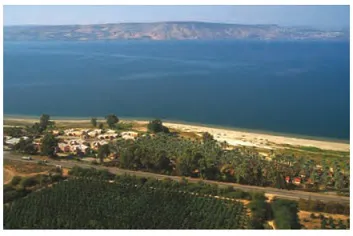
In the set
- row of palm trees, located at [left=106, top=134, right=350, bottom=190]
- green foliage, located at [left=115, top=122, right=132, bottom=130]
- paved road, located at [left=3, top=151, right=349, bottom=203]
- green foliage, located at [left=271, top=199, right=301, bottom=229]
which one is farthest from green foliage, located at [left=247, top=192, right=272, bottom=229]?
green foliage, located at [left=115, top=122, right=132, bottom=130]

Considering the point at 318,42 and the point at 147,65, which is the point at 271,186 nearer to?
the point at 147,65

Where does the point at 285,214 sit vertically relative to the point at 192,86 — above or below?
below

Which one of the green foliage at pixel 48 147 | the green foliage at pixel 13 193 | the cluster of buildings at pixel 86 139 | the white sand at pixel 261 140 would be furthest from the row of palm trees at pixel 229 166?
the green foliage at pixel 13 193

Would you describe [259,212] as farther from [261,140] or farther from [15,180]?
[261,140]

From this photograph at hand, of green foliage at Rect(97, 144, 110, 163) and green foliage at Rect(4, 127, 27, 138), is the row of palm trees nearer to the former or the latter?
green foliage at Rect(97, 144, 110, 163)

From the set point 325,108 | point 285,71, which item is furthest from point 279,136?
point 285,71

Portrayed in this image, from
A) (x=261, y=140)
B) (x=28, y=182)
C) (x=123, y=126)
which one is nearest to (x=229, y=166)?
(x=261, y=140)

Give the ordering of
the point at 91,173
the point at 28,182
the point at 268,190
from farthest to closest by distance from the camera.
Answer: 1. the point at 91,173
2. the point at 268,190
3. the point at 28,182

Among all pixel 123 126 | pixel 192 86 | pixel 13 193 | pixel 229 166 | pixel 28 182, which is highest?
pixel 192 86
